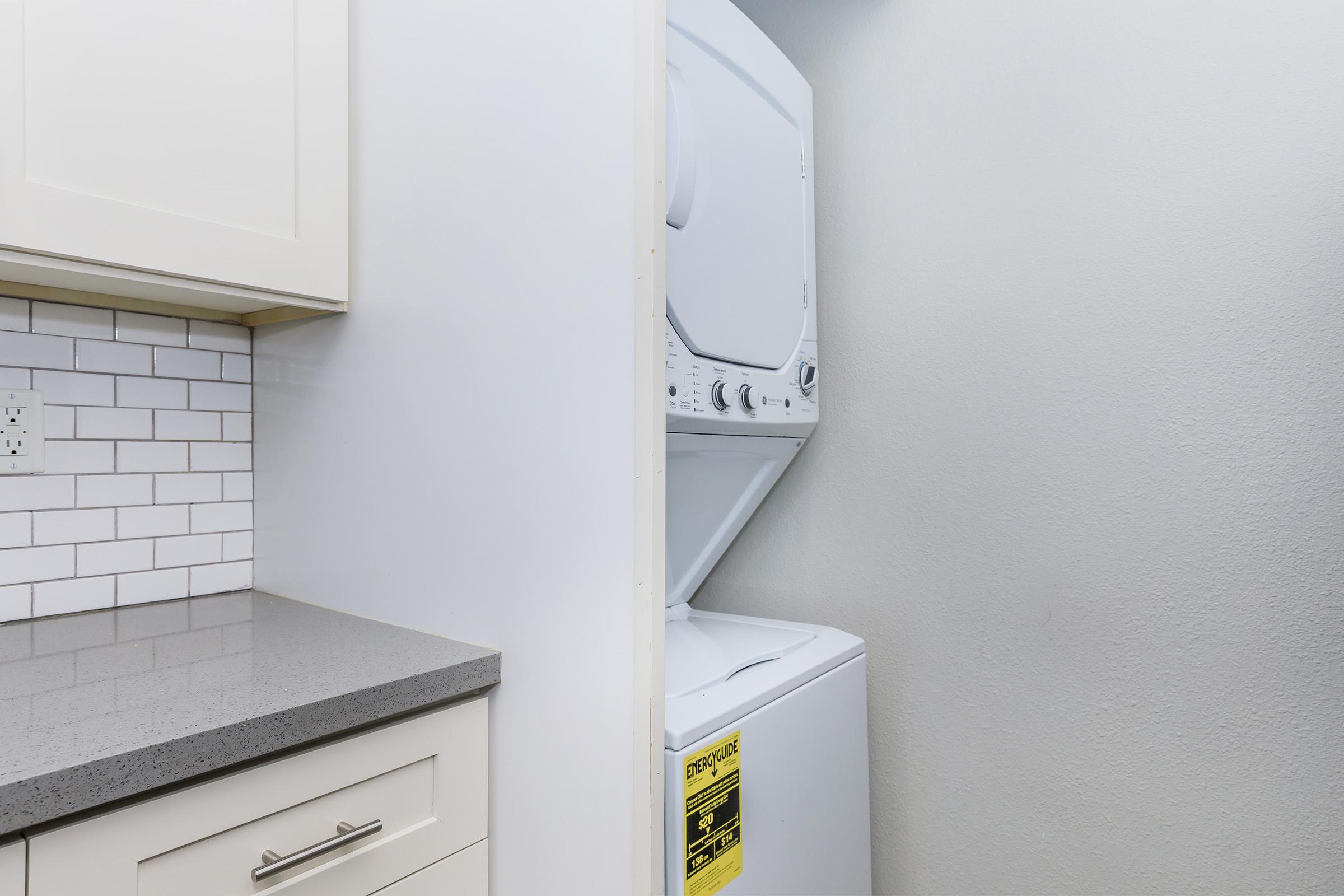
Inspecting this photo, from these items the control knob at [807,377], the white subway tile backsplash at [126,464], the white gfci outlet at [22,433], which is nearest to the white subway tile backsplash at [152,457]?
the white subway tile backsplash at [126,464]

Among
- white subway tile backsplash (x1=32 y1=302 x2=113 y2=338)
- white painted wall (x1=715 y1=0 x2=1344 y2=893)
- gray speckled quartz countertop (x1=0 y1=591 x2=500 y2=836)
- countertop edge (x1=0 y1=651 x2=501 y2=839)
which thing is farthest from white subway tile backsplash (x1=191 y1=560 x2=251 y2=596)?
white painted wall (x1=715 y1=0 x2=1344 y2=893)

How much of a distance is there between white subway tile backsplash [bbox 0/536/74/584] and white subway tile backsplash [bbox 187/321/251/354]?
1.30 ft

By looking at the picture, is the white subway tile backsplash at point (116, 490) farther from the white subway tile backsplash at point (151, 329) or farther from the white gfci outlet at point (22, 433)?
the white subway tile backsplash at point (151, 329)

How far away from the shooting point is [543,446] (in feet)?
3.01

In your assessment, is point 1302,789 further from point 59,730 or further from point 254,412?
point 254,412

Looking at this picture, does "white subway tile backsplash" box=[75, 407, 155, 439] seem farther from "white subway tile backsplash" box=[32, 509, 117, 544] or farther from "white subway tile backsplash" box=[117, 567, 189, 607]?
"white subway tile backsplash" box=[117, 567, 189, 607]

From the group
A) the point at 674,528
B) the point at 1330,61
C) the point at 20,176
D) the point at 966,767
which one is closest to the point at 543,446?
the point at 674,528

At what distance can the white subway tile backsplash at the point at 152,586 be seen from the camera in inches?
48.8

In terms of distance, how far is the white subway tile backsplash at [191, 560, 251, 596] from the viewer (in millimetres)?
1318

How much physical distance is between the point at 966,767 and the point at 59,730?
55.1 inches

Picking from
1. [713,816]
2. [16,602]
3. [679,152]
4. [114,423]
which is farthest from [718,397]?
[16,602]

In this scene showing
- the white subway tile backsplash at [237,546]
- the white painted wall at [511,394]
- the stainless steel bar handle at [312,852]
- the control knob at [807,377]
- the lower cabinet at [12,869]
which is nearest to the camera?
the lower cabinet at [12,869]

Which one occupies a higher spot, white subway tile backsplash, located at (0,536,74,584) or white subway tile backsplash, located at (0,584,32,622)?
white subway tile backsplash, located at (0,536,74,584)

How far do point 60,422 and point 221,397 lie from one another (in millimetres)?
239
